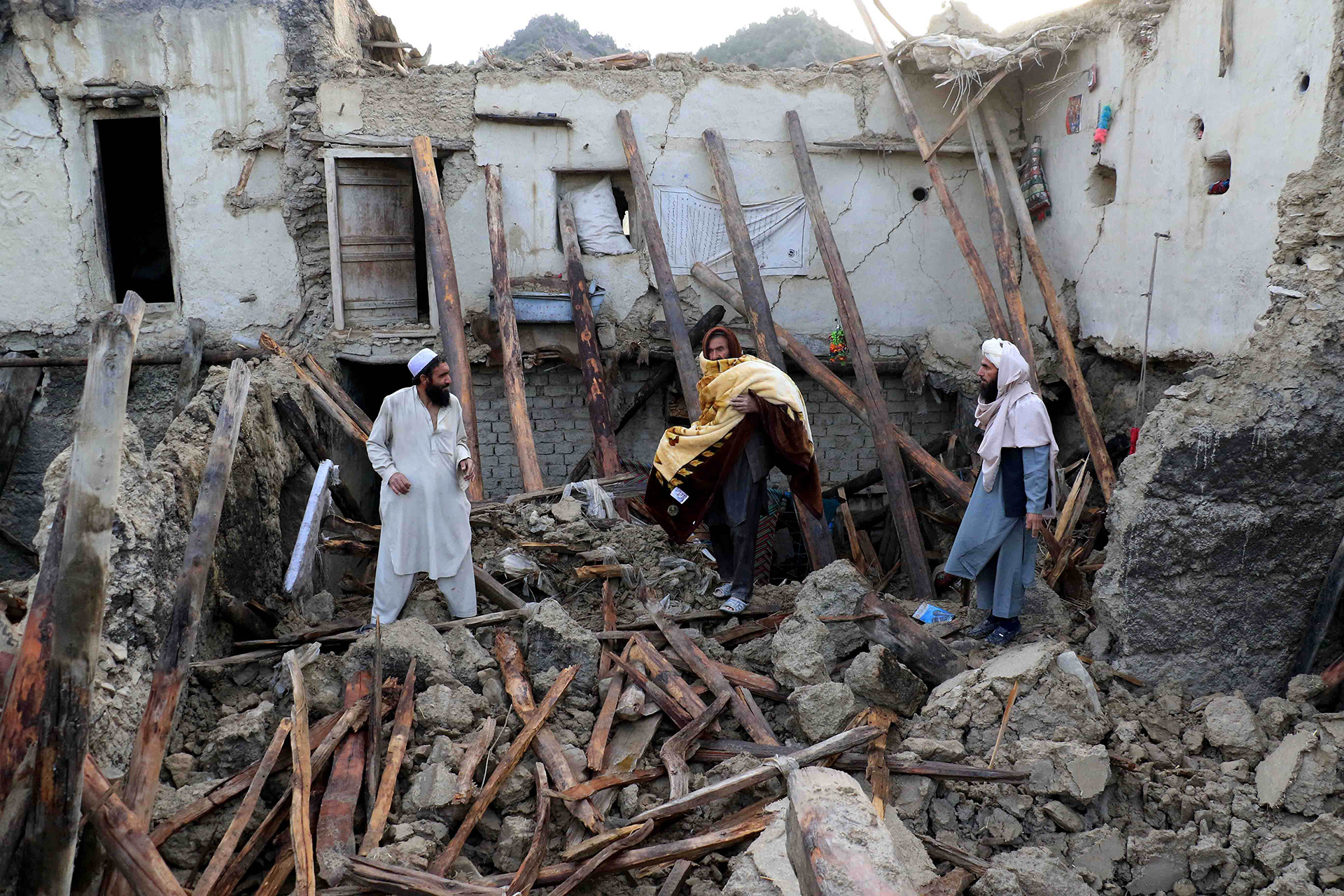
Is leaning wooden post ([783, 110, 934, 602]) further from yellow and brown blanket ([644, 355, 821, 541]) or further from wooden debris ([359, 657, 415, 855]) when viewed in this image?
wooden debris ([359, 657, 415, 855])

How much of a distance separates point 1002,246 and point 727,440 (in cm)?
410

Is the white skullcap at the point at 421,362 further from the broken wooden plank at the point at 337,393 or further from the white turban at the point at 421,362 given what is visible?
the broken wooden plank at the point at 337,393

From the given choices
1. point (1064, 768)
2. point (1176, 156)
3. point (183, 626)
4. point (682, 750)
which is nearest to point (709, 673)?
point (682, 750)

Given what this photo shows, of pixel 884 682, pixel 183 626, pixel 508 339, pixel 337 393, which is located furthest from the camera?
pixel 508 339

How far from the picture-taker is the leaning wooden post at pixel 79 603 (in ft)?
8.93

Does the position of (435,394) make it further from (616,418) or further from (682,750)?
(616,418)

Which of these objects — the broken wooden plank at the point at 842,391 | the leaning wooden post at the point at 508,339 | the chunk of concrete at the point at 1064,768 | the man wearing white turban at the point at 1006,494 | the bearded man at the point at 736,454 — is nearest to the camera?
the chunk of concrete at the point at 1064,768

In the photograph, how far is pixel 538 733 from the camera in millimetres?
3955

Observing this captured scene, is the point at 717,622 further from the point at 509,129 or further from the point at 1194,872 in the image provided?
the point at 509,129

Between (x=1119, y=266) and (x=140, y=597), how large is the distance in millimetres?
6995

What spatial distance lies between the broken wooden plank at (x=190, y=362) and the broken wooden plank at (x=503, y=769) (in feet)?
18.3

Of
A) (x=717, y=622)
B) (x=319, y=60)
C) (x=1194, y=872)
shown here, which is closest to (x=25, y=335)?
(x=319, y=60)

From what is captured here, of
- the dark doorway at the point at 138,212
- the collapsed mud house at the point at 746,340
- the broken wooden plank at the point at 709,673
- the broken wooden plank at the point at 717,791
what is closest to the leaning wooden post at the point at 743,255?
the collapsed mud house at the point at 746,340

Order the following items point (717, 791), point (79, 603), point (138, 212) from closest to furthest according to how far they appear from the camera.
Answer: point (79, 603) < point (717, 791) < point (138, 212)
